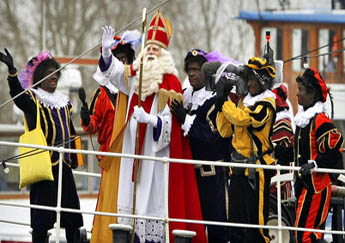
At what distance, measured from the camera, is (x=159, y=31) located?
9203mm

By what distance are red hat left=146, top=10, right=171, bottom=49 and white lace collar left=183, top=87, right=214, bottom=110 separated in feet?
1.51

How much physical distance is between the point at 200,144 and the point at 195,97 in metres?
Answer: 0.35

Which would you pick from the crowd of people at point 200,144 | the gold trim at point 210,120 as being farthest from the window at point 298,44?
the gold trim at point 210,120

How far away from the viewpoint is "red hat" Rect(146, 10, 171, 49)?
9188 mm

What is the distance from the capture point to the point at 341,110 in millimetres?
22234

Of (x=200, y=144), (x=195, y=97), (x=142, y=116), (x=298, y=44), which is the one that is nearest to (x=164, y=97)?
(x=142, y=116)

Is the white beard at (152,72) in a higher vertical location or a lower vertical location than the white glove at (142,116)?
higher

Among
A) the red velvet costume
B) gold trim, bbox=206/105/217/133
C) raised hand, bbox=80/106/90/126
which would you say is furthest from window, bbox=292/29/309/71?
gold trim, bbox=206/105/217/133

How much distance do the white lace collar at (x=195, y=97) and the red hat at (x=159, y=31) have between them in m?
0.46

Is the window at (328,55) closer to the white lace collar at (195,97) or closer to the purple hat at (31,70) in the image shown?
the purple hat at (31,70)

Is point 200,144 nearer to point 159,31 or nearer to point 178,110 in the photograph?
point 178,110

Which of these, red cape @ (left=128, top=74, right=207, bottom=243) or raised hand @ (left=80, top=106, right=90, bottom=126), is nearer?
red cape @ (left=128, top=74, right=207, bottom=243)

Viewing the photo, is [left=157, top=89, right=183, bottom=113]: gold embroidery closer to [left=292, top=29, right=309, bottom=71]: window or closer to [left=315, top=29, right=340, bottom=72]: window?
[left=315, top=29, right=340, bottom=72]: window

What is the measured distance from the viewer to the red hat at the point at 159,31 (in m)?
9.19
